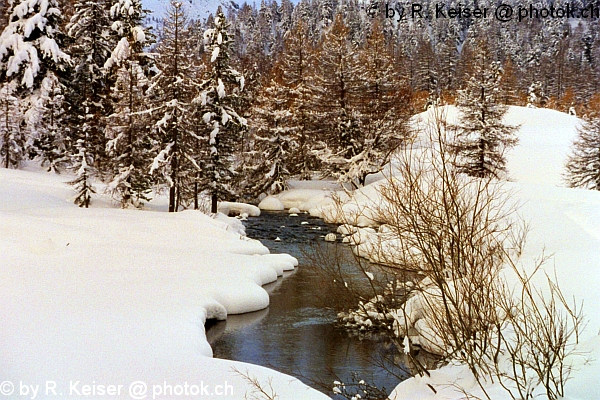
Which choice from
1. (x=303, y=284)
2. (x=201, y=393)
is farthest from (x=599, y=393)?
(x=303, y=284)

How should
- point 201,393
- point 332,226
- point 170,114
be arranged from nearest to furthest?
point 201,393 < point 170,114 < point 332,226

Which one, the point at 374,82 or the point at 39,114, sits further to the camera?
the point at 374,82

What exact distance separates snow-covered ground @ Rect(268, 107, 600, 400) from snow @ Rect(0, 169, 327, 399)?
2134mm

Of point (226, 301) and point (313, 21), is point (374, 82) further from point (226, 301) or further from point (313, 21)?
point (313, 21)

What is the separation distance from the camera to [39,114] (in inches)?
1041

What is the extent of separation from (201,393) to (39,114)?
23761 millimetres

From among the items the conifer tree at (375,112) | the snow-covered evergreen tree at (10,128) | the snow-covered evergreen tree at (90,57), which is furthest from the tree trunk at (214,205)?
the snow-covered evergreen tree at (10,128)

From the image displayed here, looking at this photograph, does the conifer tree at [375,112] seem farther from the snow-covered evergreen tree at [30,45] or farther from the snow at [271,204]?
the snow-covered evergreen tree at [30,45]

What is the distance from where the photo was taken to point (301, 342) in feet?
35.0

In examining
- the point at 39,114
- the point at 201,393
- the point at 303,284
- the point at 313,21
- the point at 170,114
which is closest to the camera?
the point at 201,393

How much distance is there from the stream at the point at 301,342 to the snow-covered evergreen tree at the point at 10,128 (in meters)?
18.3

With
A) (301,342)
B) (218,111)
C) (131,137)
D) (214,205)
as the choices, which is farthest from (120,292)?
(218,111)

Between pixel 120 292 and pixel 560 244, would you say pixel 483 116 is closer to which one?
pixel 560 244

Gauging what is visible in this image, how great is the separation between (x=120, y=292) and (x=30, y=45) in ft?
68.2
